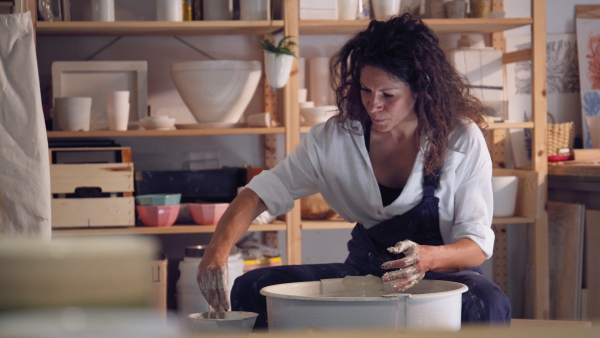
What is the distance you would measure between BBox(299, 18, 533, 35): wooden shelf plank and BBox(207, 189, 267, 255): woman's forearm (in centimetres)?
91

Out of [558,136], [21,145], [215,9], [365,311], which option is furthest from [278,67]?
[365,311]

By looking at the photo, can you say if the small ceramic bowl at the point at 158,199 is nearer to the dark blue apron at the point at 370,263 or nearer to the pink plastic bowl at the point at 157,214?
the pink plastic bowl at the point at 157,214

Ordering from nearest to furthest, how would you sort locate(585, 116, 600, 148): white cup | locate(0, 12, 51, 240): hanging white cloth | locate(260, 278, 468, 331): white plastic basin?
locate(260, 278, 468, 331): white plastic basin, locate(0, 12, 51, 240): hanging white cloth, locate(585, 116, 600, 148): white cup

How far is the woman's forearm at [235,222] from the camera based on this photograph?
1755 mm

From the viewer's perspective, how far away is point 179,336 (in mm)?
402

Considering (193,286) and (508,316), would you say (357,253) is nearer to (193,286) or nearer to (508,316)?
(508,316)

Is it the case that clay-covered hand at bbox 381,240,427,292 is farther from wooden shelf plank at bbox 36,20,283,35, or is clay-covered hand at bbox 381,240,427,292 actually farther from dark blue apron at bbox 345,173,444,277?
wooden shelf plank at bbox 36,20,283,35

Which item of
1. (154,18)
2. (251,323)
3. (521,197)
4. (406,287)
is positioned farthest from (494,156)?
(251,323)

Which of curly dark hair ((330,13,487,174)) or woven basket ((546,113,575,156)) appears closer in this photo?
curly dark hair ((330,13,487,174))

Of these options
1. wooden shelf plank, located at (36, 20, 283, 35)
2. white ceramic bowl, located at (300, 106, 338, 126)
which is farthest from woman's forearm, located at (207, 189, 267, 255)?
wooden shelf plank, located at (36, 20, 283, 35)

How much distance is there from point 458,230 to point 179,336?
1434 millimetres

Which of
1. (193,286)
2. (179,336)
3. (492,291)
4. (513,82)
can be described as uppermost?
(513,82)

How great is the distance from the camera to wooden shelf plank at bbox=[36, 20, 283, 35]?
252cm

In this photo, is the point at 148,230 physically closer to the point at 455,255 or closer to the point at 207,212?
the point at 207,212
